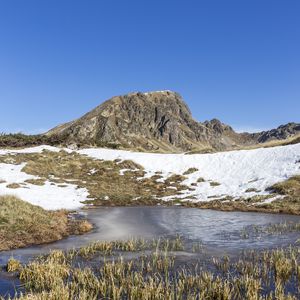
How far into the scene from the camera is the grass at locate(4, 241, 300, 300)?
11.2m

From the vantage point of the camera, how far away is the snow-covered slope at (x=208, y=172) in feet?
141

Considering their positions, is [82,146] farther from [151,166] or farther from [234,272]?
[234,272]

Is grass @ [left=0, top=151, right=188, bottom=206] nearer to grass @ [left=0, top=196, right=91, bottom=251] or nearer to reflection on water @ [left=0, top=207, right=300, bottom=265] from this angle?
reflection on water @ [left=0, top=207, right=300, bottom=265]

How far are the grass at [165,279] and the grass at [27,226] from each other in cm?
561

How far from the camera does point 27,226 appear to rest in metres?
24.4

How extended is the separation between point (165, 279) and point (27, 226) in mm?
14063

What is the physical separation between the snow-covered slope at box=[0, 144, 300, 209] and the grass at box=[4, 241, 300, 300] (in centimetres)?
2322

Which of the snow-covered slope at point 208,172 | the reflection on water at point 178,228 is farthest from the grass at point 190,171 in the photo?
the reflection on water at point 178,228

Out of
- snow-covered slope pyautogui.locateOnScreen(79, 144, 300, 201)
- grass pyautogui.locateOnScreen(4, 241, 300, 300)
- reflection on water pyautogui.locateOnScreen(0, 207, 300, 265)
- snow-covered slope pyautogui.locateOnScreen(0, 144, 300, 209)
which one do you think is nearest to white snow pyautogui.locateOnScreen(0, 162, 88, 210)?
snow-covered slope pyautogui.locateOnScreen(0, 144, 300, 209)

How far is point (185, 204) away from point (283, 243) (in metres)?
22.3

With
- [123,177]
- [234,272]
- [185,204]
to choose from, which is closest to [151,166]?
[123,177]

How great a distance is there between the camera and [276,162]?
50.2m

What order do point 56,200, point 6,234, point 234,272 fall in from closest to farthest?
point 234,272
point 6,234
point 56,200

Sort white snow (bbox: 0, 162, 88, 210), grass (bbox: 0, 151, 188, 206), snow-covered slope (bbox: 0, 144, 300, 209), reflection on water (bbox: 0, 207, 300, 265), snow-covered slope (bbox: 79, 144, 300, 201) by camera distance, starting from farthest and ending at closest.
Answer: grass (bbox: 0, 151, 188, 206), snow-covered slope (bbox: 79, 144, 300, 201), snow-covered slope (bbox: 0, 144, 300, 209), white snow (bbox: 0, 162, 88, 210), reflection on water (bbox: 0, 207, 300, 265)
